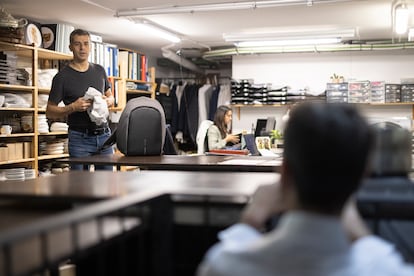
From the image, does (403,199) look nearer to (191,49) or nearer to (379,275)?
(379,275)

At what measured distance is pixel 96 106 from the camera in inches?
138

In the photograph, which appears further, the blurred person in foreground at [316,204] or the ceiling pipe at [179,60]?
the ceiling pipe at [179,60]

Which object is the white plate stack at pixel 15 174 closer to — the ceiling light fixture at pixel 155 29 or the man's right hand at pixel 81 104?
the man's right hand at pixel 81 104

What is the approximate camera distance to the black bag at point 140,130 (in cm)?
356

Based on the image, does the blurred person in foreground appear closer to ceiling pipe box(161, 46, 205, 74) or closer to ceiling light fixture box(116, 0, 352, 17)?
ceiling light fixture box(116, 0, 352, 17)

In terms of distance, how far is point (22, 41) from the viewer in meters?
5.03

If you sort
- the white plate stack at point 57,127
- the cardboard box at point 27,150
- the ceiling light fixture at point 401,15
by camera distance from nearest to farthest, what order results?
1. the ceiling light fixture at point 401,15
2. the cardboard box at point 27,150
3. the white plate stack at point 57,127

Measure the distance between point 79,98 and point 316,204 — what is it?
306 centimetres

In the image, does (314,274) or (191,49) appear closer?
(314,274)

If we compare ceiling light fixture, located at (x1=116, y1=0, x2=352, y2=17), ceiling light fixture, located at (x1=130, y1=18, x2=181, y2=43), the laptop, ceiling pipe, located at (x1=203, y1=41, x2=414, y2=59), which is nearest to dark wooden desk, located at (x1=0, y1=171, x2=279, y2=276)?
the laptop

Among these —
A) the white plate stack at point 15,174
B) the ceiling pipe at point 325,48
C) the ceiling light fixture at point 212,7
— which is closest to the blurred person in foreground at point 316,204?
the ceiling light fixture at point 212,7

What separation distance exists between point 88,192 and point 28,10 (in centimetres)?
449

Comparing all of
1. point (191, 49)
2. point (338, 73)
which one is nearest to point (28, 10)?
point (191, 49)

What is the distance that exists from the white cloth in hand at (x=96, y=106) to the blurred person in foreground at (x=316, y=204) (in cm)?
282
